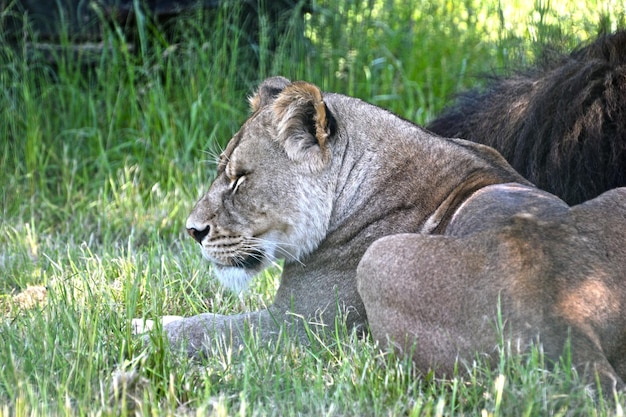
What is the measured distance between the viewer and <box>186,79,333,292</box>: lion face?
405cm

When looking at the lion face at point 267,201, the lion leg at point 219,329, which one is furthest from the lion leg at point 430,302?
the lion face at point 267,201

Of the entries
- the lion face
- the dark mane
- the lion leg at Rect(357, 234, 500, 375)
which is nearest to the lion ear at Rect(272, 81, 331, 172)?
the lion face

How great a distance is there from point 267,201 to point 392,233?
0.49 metres

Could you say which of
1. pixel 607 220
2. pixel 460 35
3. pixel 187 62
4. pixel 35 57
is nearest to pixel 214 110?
pixel 187 62

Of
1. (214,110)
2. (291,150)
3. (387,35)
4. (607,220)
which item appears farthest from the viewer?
(387,35)

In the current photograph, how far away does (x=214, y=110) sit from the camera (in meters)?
6.91

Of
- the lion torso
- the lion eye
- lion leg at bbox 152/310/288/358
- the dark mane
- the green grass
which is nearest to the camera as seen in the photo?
the green grass

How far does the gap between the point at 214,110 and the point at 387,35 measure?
160cm

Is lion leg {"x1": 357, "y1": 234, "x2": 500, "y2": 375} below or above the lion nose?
above

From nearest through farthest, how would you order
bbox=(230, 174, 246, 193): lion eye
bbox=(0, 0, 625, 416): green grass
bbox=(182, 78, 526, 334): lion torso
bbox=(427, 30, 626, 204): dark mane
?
bbox=(0, 0, 625, 416): green grass → bbox=(182, 78, 526, 334): lion torso → bbox=(230, 174, 246, 193): lion eye → bbox=(427, 30, 626, 204): dark mane

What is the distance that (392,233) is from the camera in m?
3.94

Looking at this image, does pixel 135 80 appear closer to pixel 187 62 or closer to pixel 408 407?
pixel 187 62

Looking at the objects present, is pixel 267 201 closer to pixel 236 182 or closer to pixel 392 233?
pixel 236 182

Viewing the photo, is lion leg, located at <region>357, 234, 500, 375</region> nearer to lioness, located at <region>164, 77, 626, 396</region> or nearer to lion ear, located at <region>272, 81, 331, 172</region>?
lioness, located at <region>164, 77, 626, 396</region>
